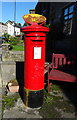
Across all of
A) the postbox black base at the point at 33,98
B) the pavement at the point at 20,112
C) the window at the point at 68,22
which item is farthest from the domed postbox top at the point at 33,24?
the window at the point at 68,22

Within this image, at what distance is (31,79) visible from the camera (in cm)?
292

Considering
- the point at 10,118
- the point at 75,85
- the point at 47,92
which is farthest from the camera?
the point at 75,85

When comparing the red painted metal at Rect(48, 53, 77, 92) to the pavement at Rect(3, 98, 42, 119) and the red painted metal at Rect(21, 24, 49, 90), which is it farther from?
the pavement at Rect(3, 98, 42, 119)

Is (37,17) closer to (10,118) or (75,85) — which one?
(10,118)

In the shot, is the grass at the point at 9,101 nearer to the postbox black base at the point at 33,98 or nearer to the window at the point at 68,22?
the postbox black base at the point at 33,98

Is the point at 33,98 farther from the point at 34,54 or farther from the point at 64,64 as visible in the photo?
the point at 64,64

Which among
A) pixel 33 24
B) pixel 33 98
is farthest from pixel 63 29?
pixel 33 98

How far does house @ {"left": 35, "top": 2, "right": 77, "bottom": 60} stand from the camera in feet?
22.9

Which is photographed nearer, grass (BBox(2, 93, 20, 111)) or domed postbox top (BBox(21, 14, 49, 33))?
domed postbox top (BBox(21, 14, 49, 33))

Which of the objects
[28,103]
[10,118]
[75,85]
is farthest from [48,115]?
[75,85]

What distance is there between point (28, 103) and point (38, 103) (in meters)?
0.25

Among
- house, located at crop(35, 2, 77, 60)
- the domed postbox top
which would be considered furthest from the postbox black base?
house, located at crop(35, 2, 77, 60)

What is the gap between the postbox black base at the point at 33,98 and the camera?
2942 mm

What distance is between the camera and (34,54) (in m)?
2.78
